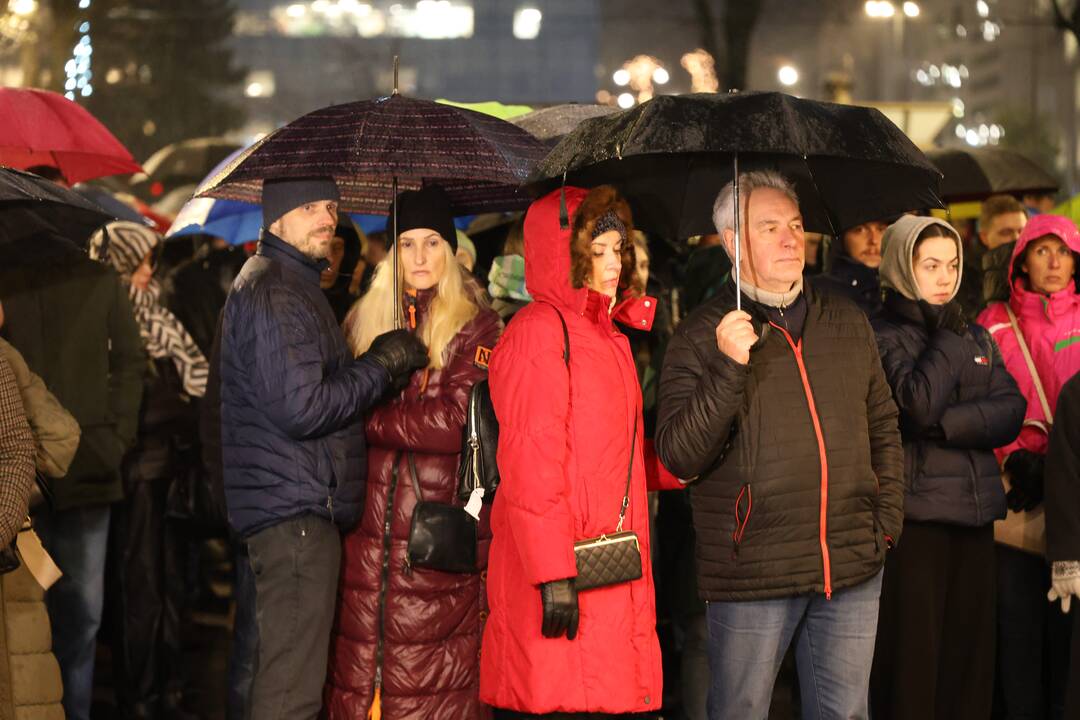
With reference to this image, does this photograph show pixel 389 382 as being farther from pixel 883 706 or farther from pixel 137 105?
pixel 137 105

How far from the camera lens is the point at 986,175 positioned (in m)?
9.18

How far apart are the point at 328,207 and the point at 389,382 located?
802mm

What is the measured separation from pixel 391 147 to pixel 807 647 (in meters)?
2.38

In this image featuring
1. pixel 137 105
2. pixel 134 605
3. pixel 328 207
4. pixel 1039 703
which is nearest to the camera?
pixel 328 207

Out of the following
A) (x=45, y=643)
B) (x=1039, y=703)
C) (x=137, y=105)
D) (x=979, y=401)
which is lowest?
(x=1039, y=703)

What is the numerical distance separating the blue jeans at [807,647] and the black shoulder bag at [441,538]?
1.06 meters

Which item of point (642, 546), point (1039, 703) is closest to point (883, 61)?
point (1039, 703)

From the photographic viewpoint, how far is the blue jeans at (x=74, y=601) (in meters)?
6.59

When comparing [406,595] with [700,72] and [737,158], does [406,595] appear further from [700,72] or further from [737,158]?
[700,72]

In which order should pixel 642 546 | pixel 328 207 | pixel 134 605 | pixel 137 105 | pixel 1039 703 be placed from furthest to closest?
pixel 137 105 < pixel 134 605 < pixel 1039 703 < pixel 328 207 < pixel 642 546

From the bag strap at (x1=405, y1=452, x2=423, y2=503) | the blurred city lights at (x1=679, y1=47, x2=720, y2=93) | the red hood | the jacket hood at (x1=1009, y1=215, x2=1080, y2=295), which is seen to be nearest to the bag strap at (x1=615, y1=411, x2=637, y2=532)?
the red hood

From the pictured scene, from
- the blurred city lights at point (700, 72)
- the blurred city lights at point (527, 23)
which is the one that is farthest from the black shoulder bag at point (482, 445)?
the blurred city lights at point (527, 23)

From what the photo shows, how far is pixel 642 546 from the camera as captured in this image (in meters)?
4.98

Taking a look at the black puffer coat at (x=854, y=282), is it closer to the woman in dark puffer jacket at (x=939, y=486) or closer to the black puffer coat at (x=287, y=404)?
the woman in dark puffer jacket at (x=939, y=486)
